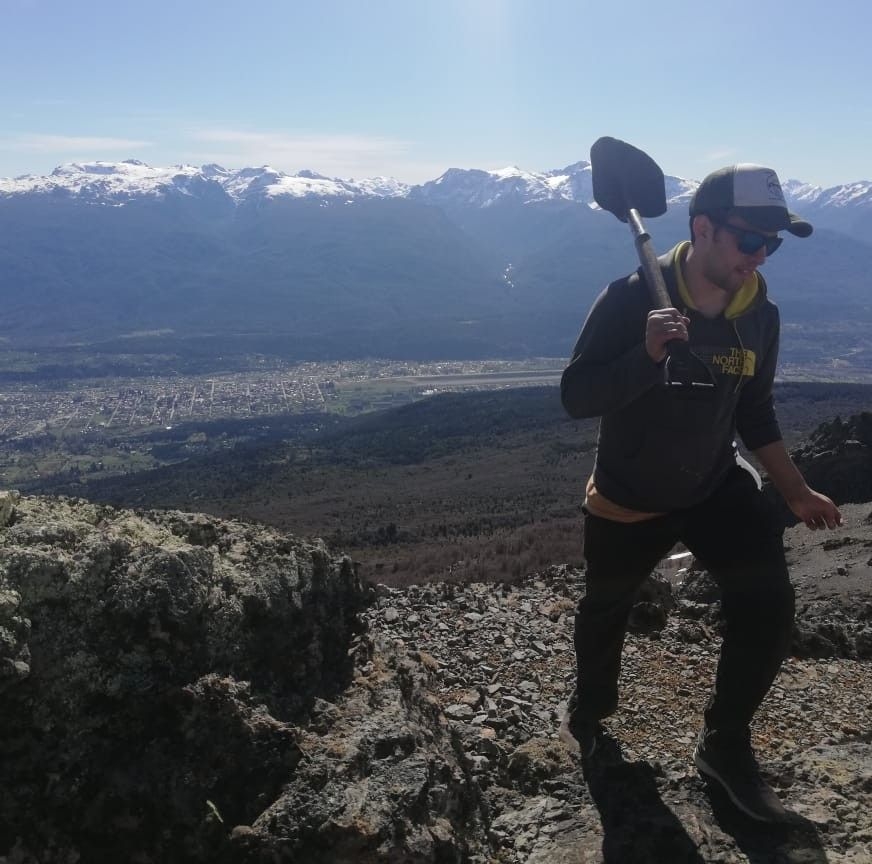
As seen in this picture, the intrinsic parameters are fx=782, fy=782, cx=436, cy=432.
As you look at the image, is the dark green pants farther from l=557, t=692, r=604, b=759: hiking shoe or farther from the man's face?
the man's face

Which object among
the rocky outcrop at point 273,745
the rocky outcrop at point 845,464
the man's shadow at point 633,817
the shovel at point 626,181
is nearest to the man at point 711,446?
the man's shadow at point 633,817

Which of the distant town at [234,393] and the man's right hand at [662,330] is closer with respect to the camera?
the man's right hand at [662,330]

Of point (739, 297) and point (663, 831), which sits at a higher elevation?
point (739, 297)

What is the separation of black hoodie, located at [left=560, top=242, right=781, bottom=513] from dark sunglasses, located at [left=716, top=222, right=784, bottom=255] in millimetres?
204

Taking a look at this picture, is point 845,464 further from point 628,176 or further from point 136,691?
point 136,691

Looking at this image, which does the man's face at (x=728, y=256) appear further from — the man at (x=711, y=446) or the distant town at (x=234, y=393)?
the distant town at (x=234, y=393)

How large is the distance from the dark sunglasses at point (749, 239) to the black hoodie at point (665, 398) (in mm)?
204

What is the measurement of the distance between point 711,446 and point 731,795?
1516 millimetres

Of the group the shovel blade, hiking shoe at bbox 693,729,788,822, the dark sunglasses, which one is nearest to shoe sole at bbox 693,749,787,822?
hiking shoe at bbox 693,729,788,822

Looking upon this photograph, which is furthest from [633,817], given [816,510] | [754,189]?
[754,189]

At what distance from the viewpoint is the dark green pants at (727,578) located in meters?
3.43

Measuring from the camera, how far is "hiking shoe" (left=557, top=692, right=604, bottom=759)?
3996 mm

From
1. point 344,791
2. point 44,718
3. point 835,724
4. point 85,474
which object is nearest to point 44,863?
point 44,718

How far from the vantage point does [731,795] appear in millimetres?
3373
